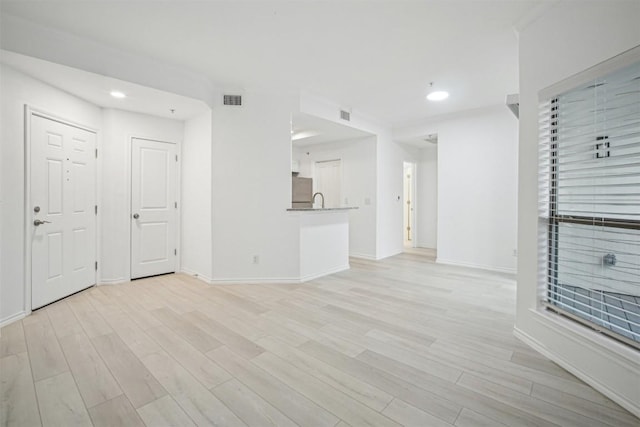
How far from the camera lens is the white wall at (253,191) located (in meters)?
3.94

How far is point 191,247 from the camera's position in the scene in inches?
172

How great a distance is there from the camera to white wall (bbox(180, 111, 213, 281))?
4.01m

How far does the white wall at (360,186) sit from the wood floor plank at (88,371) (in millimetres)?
4507

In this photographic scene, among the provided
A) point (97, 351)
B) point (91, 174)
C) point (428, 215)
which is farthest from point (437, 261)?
point (91, 174)

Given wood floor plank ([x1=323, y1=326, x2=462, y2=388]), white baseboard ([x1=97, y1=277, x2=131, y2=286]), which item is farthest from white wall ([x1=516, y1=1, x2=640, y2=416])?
white baseboard ([x1=97, y1=277, x2=131, y2=286])

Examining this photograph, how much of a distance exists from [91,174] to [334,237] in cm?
347

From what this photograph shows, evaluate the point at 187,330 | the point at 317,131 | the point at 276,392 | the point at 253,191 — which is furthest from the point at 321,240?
the point at 276,392

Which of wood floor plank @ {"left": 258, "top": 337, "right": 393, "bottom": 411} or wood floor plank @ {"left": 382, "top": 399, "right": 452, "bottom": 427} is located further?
wood floor plank @ {"left": 258, "top": 337, "right": 393, "bottom": 411}

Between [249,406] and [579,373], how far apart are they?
209 cm

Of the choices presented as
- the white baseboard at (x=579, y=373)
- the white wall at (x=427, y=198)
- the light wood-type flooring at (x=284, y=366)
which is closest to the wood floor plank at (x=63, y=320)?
the light wood-type flooring at (x=284, y=366)

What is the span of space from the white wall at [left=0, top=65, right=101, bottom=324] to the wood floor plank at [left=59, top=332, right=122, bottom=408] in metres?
0.90

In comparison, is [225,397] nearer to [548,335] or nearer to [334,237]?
[548,335]

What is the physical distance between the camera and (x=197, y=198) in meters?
4.23

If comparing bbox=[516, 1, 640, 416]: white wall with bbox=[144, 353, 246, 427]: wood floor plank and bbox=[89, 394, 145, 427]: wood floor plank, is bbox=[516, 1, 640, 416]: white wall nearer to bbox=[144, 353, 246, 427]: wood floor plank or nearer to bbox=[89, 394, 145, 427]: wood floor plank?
bbox=[144, 353, 246, 427]: wood floor plank
